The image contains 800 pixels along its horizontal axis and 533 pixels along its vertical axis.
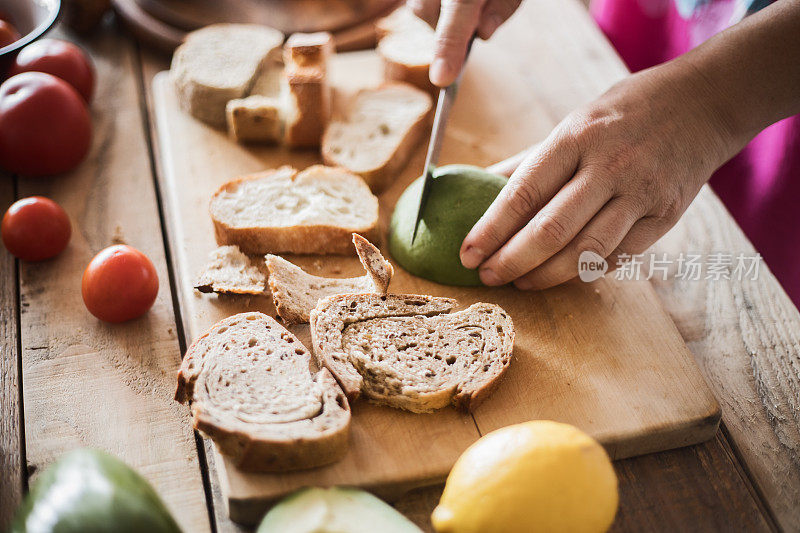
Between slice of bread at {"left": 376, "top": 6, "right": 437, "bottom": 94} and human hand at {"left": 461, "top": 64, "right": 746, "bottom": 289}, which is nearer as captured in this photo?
human hand at {"left": 461, "top": 64, "right": 746, "bottom": 289}

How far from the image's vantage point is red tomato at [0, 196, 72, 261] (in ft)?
7.38

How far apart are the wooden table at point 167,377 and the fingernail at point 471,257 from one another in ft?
2.27

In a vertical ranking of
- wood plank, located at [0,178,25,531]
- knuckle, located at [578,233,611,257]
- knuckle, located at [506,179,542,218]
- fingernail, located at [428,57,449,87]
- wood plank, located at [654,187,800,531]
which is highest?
fingernail, located at [428,57,449,87]

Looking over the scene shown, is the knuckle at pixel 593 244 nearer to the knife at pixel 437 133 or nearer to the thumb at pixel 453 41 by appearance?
the knife at pixel 437 133

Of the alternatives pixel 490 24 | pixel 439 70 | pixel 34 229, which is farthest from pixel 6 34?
pixel 490 24

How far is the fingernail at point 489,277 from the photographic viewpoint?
7.11ft

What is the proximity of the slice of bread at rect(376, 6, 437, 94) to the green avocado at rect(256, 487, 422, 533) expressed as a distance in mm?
1863

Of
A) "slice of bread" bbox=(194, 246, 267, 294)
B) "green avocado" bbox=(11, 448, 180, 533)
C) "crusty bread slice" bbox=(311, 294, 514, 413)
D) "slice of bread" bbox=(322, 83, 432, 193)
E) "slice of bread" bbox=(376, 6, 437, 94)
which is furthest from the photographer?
"slice of bread" bbox=(376, 6, 437, 94)

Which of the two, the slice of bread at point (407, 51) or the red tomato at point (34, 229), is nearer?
the red tomato at point (34, 229)

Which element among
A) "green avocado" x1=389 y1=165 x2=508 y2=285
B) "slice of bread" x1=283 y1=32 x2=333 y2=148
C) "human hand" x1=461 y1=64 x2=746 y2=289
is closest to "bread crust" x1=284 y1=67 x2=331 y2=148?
"slice of bread" x1=283 y1=32 x2=333 y2=148

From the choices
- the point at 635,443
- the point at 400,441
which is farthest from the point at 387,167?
the point at 635,443

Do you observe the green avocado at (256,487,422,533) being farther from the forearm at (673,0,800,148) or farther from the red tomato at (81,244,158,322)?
the forearm at (673,0,800,148)

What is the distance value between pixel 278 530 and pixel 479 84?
87.3 inches

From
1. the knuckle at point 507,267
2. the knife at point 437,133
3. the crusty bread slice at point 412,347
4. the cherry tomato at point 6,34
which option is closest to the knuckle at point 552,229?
the knuckle at point 507,267
